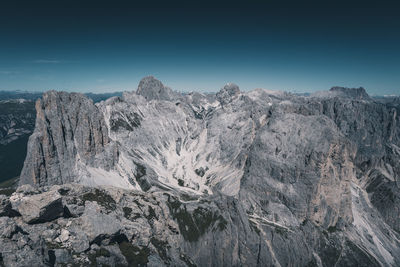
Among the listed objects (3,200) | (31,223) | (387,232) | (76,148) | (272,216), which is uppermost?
(3,200)

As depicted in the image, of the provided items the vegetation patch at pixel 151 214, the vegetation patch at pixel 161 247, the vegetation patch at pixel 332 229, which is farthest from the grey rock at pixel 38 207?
the vegetation patch at pixel 332 229

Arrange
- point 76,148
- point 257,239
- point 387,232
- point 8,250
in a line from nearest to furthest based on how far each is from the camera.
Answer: point 8,250
point 257,239
point 76,148
point 387,232

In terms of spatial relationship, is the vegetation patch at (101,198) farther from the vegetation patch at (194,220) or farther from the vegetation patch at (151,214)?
the vegetation patch at (194,220)

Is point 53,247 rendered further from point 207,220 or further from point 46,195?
point 207,220

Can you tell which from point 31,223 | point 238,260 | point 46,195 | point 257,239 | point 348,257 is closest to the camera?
point 31,223

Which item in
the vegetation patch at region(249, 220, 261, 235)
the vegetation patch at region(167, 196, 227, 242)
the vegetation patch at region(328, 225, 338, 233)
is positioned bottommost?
the vegetation patch at region(328, 225, 338, 233)

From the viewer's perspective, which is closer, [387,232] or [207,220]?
[207,220]

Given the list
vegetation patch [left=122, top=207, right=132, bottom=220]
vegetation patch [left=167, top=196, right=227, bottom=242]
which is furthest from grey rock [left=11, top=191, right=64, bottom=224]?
vegetation patch [left=167, top=196, right=227, bottom=242]

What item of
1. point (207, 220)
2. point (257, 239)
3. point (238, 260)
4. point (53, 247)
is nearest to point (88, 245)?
point (53, 247)

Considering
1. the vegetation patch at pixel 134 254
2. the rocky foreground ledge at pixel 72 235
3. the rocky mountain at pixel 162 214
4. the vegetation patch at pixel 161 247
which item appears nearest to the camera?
the rocky foreground ledge at pixel 72 235

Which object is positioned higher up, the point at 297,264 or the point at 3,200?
A: the point at 3,200

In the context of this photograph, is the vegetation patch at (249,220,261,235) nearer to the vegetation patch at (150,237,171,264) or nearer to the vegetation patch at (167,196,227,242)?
the vegetation patch at (167,196,227,242)
